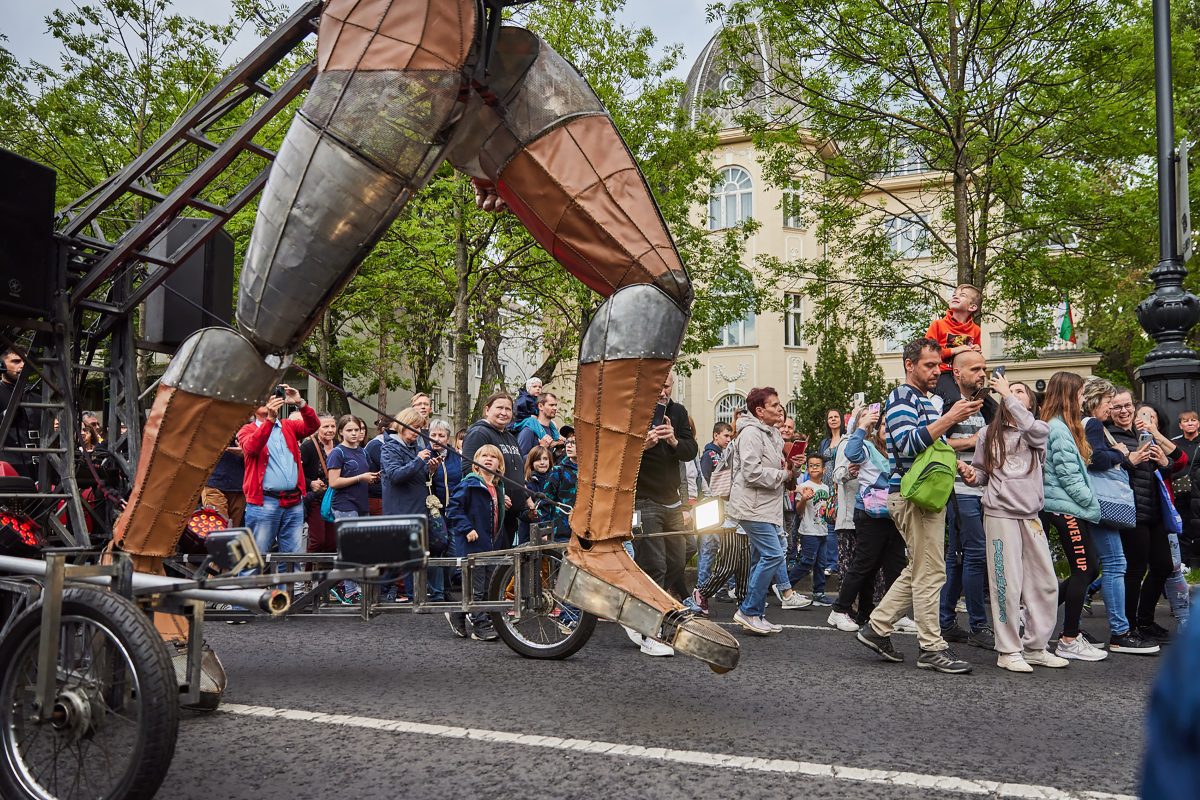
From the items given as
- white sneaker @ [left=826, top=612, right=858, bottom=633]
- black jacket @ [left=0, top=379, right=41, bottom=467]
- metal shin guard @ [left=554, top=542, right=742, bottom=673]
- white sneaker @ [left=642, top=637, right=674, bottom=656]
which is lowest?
white sneaker @ [left=826, top=612, right=858, bottom=633]

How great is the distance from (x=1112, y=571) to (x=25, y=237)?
687 centimetres

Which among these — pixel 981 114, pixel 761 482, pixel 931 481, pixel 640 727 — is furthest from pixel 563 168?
pixel 981 114

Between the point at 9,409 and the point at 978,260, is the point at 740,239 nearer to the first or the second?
the point at 978,260

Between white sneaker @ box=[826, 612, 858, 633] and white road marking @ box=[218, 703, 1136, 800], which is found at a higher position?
white road marking @ box=[218, 703, 1136, 800]

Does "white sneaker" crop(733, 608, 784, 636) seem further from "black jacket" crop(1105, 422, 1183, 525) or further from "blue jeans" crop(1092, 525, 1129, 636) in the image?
"black jacket" crop(1105, 422, 1183, 525)

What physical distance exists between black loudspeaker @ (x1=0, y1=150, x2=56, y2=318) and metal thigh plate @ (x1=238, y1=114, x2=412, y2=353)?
2403 millimetres

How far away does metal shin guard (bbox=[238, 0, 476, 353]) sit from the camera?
3.56 metres

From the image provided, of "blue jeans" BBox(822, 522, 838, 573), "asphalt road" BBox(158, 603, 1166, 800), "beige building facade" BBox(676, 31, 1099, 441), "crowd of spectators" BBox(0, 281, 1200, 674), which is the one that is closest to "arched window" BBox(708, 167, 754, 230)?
"beige building facade" BBox(676, 31, 1099, 441)

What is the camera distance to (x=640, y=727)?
391cm

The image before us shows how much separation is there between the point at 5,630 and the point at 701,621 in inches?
83.3

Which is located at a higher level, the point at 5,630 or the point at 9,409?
the point at 9,409

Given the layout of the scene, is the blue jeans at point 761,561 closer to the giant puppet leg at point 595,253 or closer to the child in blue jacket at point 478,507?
the child in blue jacket at point 478,507

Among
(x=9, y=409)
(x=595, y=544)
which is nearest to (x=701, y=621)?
(x=595, y=544)

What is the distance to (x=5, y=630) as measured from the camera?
9.55 ft
